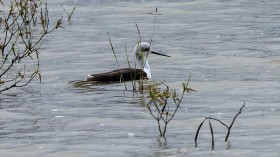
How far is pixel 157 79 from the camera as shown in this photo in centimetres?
1700

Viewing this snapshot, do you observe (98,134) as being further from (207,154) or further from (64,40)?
(64,40)

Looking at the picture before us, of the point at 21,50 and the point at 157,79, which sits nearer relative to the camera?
the point at 157,79

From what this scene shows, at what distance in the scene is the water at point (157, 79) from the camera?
1133cm

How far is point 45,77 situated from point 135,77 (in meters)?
1.82

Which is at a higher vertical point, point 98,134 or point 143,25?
point 98,134

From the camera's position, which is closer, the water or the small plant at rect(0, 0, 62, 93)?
the water

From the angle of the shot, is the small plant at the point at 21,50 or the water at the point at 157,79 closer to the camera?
the water at the point at 157,79

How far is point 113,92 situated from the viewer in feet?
51.2

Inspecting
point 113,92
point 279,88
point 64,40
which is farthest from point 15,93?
point 64,40

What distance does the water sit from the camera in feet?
37.2

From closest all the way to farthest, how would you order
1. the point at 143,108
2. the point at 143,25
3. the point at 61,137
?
the point at 61,137
the point at 143,108
the point at 143,25

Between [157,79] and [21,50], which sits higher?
[157,79]

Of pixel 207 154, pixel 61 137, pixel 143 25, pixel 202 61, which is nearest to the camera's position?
pixel 207 154

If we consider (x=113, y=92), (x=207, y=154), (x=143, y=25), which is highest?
(x=207, y=154)
